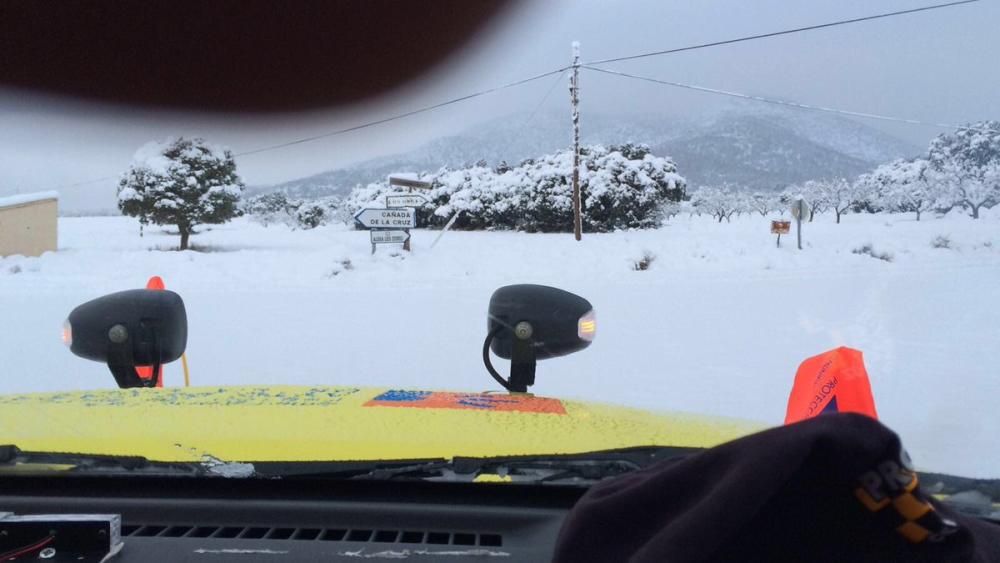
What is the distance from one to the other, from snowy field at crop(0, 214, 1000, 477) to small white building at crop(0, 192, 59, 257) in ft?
0.41

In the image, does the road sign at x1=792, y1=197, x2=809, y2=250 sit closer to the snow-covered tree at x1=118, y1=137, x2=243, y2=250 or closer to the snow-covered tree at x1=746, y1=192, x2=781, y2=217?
the snow-covered tree at x1=746, y1=192, x2=781, y2=217

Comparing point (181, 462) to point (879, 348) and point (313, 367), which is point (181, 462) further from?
point (879, 348)

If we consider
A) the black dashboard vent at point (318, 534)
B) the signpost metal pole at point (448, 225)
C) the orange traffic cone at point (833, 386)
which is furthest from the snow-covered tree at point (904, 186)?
the black dashboard vent at point (318, 534)

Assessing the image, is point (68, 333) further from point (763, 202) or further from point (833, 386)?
point (763, 202)

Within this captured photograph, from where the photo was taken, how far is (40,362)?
18.4ft

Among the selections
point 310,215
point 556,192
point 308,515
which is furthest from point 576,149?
point 308,515

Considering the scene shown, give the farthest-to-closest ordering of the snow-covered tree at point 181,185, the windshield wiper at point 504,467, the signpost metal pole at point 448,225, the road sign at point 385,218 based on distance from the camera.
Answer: the signpost metal pole at point 448,225, the snow-covered tree at point 181,185, the road sign at point 385,218, the windshield wiper at point 504,467

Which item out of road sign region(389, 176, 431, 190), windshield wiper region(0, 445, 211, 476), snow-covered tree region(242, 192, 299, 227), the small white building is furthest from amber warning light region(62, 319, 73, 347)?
snow-covered tree region(242, 192, 299, 227)

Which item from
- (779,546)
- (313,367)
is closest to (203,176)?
(313,367)

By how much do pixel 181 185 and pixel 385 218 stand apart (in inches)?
92.6

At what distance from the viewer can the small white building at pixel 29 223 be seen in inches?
196

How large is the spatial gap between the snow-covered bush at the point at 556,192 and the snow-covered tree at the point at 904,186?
4.11ft

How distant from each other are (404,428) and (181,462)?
583 millimetres

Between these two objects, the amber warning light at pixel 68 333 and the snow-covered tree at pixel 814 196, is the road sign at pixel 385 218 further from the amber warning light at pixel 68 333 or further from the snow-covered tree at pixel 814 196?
the snow-covered tree at pixel 814 196
